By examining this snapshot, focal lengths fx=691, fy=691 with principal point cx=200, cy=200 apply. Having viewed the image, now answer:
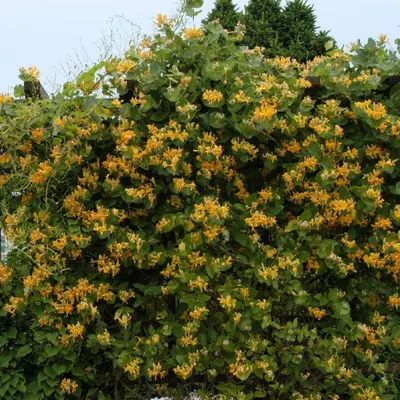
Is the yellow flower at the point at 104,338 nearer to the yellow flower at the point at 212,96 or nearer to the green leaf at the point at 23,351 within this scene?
the green leaf at the point at 23,351

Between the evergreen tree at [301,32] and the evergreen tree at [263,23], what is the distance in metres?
0.12

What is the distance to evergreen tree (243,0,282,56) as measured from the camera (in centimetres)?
974

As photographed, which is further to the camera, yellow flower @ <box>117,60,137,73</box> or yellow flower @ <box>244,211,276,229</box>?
yellow flower @ <box>117,60,137,73</box>

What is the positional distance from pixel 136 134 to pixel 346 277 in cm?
111

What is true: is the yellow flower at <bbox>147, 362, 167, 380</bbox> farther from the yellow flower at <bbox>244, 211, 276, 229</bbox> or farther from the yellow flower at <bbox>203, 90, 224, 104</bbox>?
the yellow flower at <bbox>203, 90, 224, 104</bbox>

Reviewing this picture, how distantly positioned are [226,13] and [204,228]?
26.2 ft

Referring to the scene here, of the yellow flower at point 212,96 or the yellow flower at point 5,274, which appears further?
the yellow flower at point 5,274

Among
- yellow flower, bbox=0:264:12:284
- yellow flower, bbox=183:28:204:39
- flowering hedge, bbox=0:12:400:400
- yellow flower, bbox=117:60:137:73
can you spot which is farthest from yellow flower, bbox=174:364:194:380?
yellow flower, bbox=183:28:204:39

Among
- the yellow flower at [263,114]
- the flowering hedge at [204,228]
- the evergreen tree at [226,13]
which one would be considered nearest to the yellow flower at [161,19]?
the flowering hedge at [204,228]

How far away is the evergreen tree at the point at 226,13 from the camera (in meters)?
10.1

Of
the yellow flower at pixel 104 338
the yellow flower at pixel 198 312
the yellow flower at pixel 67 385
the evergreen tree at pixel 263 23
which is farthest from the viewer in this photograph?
the evergreen tree at pixel 263 23

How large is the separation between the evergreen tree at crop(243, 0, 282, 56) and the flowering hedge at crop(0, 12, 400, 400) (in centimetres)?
663

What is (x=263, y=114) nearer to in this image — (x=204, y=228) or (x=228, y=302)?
(x=204, y=228)

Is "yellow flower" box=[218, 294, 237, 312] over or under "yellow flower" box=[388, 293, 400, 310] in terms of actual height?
under
